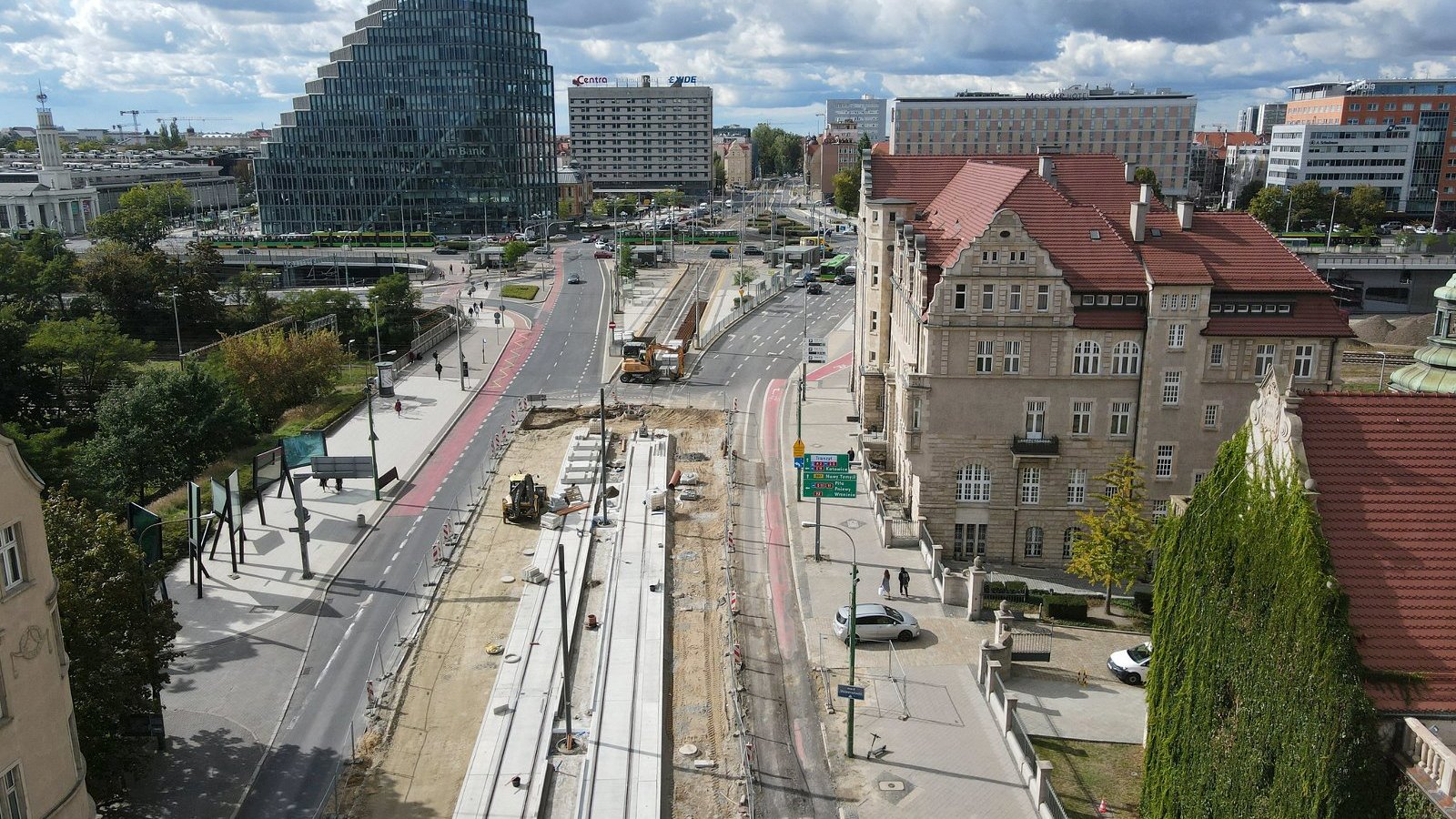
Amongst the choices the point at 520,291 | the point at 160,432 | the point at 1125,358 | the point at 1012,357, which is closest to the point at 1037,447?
the point at 1012,357

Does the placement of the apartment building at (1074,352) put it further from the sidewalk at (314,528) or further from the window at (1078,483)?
Result: the sidewalk at (314,528)

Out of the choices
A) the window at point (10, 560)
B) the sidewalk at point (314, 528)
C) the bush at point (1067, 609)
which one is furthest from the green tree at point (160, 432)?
the bush at point (1067, 609)

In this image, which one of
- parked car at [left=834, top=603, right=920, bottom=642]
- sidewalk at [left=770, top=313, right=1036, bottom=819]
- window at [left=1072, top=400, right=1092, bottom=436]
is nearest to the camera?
sidewalk at [left=770, top=313, right=1036, bottom=819]

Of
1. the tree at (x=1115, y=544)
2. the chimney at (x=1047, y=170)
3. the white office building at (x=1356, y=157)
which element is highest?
the white office building at (x=1356, y=157)

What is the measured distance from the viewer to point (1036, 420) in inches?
1935

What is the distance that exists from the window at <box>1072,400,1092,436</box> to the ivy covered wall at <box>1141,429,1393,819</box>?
68.1ft

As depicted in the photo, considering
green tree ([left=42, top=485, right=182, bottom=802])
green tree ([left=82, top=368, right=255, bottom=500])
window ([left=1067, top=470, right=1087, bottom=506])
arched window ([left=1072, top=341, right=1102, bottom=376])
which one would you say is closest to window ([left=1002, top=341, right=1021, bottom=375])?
arched window ([left=1072, top=341, right=1102, bottom=376])

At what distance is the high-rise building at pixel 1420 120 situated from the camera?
6407 inches

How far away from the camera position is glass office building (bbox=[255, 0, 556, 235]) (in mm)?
174875

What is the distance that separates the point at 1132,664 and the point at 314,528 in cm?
4033

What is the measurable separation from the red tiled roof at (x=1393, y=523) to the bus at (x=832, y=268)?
358 ft

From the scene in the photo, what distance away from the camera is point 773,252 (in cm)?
14962

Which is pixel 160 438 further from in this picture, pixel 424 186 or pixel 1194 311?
pixel 424 186

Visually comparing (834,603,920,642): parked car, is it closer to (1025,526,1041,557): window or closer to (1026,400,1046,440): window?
(1025,526,1041,557): window
